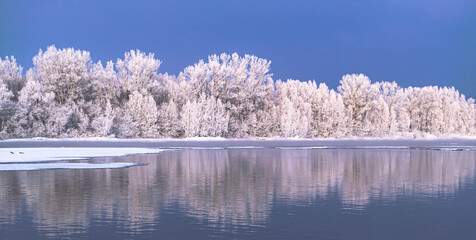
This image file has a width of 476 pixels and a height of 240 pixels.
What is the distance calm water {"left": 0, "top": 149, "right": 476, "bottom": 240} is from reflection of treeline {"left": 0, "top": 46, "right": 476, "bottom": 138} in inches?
2077

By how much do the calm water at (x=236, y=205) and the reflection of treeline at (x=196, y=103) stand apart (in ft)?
173

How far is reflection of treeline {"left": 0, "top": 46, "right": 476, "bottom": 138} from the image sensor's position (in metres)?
76.3

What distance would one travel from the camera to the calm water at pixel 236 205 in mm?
12273

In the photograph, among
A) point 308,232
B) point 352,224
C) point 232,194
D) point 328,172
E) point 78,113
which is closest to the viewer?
point 308,232

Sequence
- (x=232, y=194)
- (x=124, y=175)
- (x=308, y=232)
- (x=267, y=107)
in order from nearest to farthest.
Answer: (x=308, y=232)
(x=232, y=194)
(x=124, y=175)
(x=267, y=107)

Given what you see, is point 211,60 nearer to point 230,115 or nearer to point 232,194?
point 230,115

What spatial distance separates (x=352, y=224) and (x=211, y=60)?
82.7m

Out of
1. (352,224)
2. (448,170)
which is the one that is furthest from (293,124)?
(352,224)

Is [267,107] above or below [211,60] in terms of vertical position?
below

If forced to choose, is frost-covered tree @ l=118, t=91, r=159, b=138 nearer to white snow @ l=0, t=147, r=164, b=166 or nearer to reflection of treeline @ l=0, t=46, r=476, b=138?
reflection of treeline @ l=0, t=46, r=476, b=138

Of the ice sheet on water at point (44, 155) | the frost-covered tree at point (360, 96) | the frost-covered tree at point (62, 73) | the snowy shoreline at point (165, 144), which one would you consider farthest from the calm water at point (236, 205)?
the frost-covered tree at point (360, 96)

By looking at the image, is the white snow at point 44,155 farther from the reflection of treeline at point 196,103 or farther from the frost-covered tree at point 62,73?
the frost-covered tree at point 62,73

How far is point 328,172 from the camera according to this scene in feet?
86.8

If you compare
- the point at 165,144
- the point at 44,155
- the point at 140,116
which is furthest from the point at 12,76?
the point at 44,155
